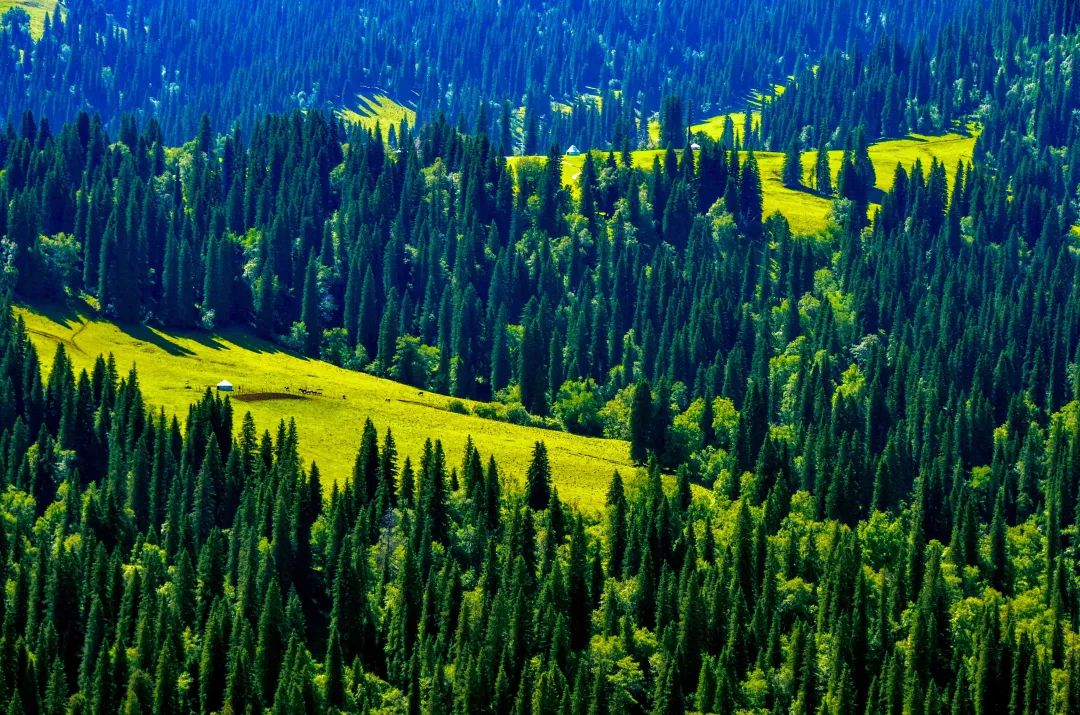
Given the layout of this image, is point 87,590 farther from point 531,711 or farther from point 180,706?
point 531,711

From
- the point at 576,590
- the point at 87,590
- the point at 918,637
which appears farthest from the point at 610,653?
the point at 87,590

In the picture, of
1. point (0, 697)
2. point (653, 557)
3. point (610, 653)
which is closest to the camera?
point (0, 697)

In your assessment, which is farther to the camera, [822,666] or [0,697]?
[822,666]

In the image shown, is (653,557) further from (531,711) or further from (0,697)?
(0,697)

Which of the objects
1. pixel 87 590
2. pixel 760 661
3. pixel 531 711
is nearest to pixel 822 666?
pixel 760 661

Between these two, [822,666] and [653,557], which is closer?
[822,666]

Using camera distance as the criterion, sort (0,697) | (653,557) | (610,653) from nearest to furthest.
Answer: (0,697) < (610,653) < (653,557)

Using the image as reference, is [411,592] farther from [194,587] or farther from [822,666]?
[822,666]

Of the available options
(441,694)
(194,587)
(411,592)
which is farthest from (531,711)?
(194,587)
